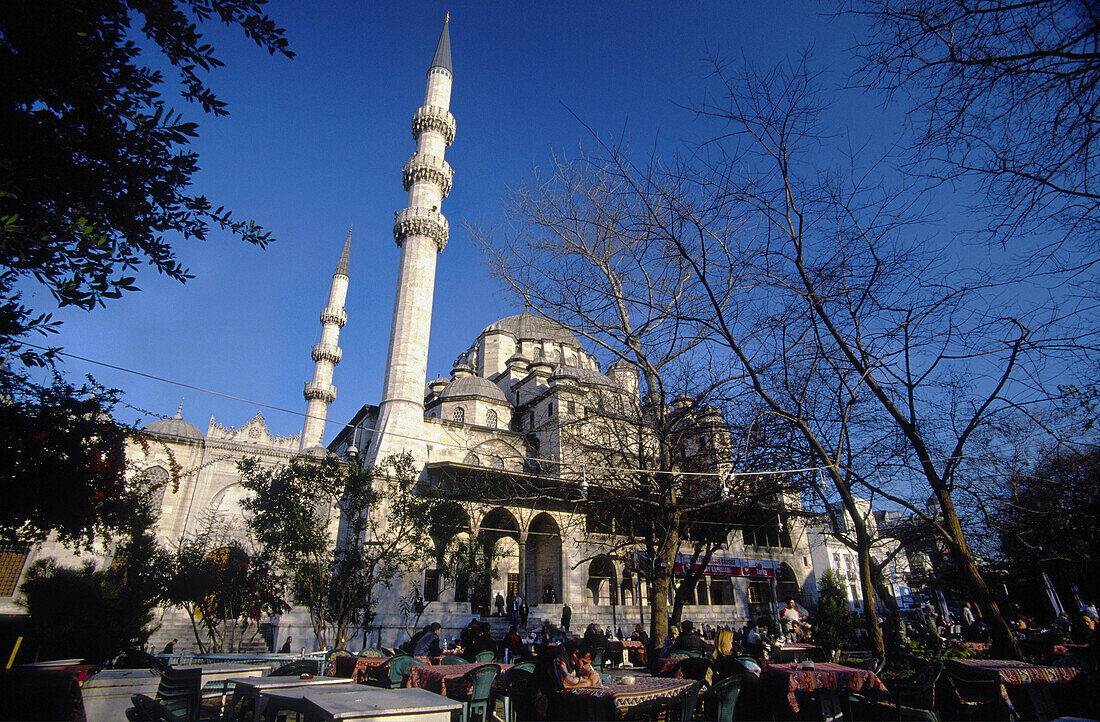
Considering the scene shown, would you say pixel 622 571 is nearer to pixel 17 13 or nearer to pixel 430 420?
pixel 430 420

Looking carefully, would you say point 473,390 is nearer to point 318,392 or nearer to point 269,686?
point 318,392

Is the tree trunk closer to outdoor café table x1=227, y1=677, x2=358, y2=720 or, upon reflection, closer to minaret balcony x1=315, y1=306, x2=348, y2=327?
outdoor café table x1=227, y1=677, x2=358, y2=720

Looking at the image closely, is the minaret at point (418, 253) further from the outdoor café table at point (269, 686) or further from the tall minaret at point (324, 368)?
the outdoor café table at point (269, 686)

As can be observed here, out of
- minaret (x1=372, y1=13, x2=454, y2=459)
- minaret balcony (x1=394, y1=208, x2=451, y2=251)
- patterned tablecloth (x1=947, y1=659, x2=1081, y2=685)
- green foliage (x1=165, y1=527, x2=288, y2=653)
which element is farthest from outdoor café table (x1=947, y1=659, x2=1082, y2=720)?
minaret balcony (x1=394, y1=208, x2=451, y2=251)

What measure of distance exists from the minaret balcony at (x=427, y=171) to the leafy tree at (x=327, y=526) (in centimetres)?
1480

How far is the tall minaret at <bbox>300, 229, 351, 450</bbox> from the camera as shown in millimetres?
33034

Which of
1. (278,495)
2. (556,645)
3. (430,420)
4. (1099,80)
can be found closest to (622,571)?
(430,420)

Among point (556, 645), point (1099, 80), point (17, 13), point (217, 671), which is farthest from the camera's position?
point (217, 671)

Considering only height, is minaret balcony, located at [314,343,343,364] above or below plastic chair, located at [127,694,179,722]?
above

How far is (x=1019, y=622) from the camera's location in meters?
14.5

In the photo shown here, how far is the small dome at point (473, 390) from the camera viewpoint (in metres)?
29.4

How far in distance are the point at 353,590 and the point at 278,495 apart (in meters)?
3.18

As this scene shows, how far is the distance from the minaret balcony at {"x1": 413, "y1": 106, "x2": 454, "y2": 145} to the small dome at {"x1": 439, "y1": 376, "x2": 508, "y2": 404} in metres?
12.7

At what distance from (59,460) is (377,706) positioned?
28.6 ft
